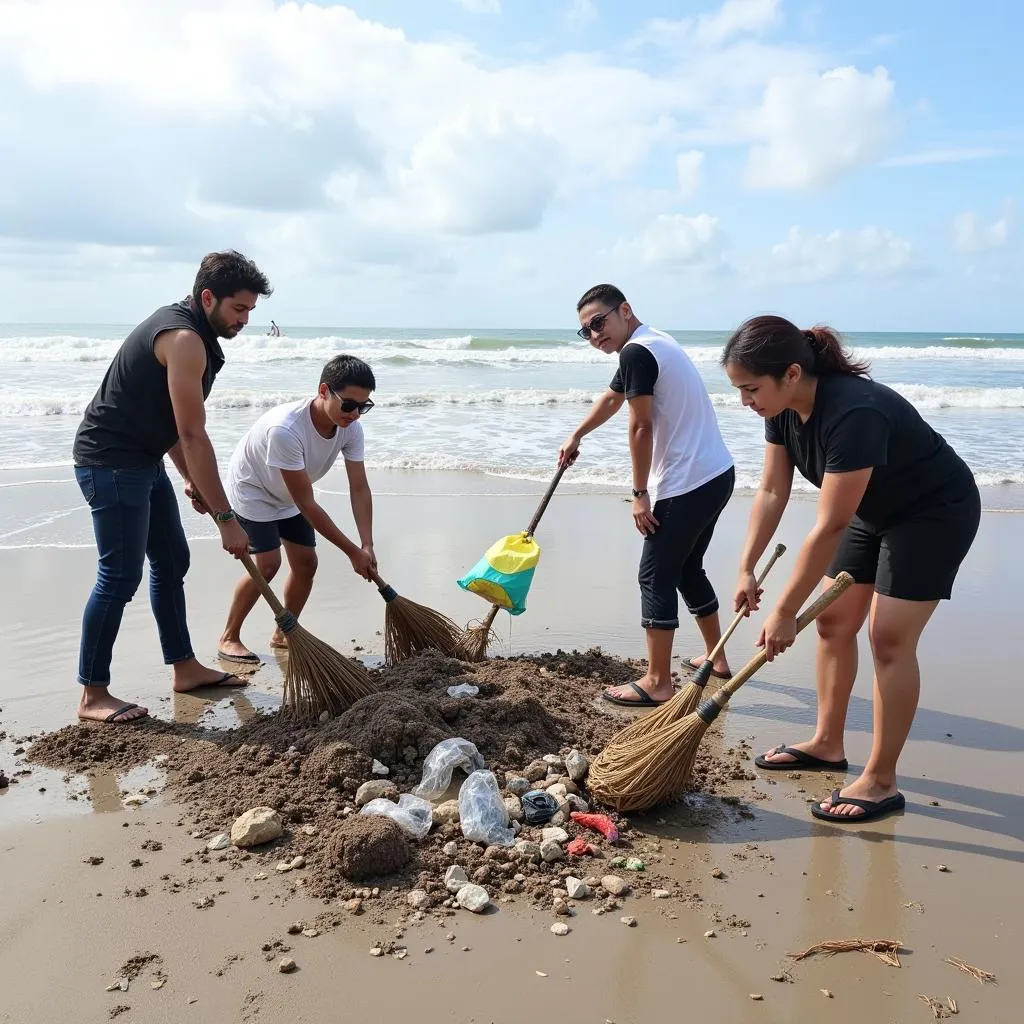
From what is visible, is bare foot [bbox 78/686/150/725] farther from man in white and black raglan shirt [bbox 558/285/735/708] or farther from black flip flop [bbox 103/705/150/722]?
man in white and black raglan shirt [bbox 558/285/735/708]

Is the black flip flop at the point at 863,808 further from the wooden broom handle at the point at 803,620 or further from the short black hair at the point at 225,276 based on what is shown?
the short black hair at the point at 225,276

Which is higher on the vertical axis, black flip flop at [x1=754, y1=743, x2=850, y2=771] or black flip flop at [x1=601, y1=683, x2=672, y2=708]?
black flip flop at [x1=601, y1=683, x2=672, y2=708]

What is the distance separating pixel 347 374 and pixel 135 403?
0.84m

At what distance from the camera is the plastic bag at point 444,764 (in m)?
2.91

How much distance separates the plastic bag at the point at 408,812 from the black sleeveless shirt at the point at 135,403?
1.74 meters

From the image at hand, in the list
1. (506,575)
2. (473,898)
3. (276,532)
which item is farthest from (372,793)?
(276,532)

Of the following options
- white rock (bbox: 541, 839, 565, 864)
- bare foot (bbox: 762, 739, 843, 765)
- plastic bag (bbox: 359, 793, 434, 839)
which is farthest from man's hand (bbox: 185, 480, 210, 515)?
bare foot (bbox: 762, 739, 843, 765)

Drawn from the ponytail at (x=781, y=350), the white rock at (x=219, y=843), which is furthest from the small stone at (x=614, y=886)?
the ponytail at (x=781, y=350)

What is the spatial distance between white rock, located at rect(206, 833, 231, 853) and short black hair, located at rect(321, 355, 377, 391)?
1.84 meters

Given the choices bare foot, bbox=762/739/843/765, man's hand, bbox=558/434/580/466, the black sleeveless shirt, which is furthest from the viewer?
man's hand, bbox=558/434/580/466

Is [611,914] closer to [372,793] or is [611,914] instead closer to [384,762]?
[372,793]

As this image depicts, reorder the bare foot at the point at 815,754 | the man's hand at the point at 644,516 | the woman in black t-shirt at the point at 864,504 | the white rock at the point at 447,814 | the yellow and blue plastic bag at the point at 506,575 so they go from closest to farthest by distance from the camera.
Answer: the woman in black t-shirt at the point at 864,504 < the white rock at the point at 447,814 < the bare foot at the point at 815,754 < the man's hand at the point at 644,516 < the yellow and blue plastic bag at the point at 506,575

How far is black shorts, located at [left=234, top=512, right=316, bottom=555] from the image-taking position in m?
4.25

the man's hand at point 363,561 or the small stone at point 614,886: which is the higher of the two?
the man's hand at point 363,561
